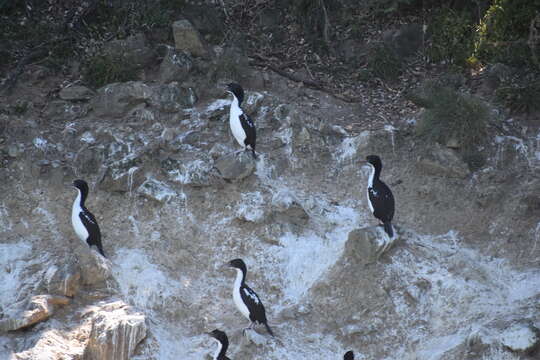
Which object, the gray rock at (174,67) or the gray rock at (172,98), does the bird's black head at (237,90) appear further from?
the gray rock at (174,67)

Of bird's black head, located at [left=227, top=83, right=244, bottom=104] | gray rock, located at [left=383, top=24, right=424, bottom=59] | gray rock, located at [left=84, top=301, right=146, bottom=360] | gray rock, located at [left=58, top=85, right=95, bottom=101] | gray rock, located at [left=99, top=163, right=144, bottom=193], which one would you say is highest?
bird's black head, located at [left=227, top=83, right=244, bottom=104]

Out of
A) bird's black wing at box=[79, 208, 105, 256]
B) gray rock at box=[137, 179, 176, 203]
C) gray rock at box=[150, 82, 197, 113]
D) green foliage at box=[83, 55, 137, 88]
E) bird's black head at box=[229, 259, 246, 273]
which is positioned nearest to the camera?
bird's black head at box=[229, 259, 246, 273]

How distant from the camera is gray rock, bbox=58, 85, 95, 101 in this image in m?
12.8

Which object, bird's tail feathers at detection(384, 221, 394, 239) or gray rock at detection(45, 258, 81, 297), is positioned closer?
gray rock at detection(45, 258, 81, 297)

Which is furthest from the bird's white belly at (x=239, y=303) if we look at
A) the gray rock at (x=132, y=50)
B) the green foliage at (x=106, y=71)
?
the gray rock at (x=132, y=50)

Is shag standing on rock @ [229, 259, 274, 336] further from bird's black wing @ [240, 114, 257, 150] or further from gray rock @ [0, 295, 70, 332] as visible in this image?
bird's black wing @ [240, 114, 257, 150]

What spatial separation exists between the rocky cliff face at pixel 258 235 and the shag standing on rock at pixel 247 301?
27 cm

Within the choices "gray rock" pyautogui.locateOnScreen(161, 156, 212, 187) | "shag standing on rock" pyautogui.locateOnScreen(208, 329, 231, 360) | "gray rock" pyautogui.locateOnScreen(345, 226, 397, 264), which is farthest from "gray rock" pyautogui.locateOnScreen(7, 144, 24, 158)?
"gray rock" pyautogui.locateOnScreen(345, 226, 397, 264)

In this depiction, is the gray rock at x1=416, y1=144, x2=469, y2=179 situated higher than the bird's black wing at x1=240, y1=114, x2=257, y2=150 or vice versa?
the bird's black wing at x1=240, y1=114, x2=257, y2=150

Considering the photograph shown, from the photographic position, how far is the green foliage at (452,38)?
13500 mm

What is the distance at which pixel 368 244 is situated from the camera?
33.9 ft

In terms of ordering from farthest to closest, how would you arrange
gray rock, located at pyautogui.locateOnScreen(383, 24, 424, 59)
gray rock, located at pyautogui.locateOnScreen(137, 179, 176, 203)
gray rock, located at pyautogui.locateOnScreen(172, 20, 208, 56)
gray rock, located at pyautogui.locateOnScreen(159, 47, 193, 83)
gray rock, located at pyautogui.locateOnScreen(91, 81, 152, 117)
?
1. gray rock, located at pyautogui.locateOnScreen(383, 24, 424, 59)
2. gray rock, located at pyautogui.locateOnScreen(172, 20, 208, 56)
3. gray rock, located at pyautogui.locateOnScreen(159, 47, 193, 83)
4. gray rock, located at pyautogui.locateOnScreen(91, 81, 152, 117)
5. gray rock, located at pyautogui.locateOnScreen(137, 179, 176, 203)

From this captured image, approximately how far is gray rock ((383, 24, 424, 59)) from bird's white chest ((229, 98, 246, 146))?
3826 mm

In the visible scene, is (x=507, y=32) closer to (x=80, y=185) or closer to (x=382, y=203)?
(x=382, y=203)
